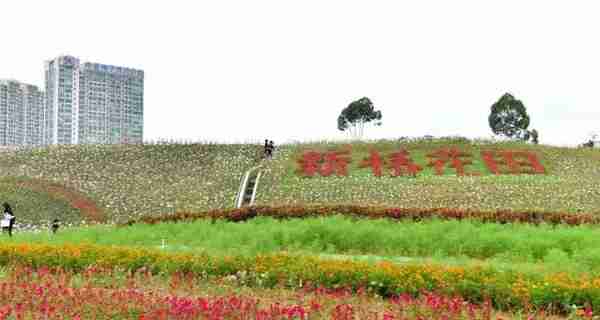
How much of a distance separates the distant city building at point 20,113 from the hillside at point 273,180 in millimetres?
23418

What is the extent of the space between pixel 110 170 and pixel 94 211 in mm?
5998

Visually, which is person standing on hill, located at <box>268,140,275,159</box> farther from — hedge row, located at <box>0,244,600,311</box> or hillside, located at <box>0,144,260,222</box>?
hedge row, located at <box>0,244,600,311</box>

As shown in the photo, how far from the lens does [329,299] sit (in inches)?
319

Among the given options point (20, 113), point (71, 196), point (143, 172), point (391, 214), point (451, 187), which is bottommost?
point (391, 214)

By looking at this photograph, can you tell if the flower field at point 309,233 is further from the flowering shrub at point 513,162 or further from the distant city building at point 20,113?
the distant city building at point 20,113

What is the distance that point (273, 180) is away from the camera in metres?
29.7

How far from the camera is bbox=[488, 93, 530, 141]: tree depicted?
2024 inches

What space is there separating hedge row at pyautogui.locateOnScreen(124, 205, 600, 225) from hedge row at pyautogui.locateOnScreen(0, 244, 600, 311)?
8.67 m

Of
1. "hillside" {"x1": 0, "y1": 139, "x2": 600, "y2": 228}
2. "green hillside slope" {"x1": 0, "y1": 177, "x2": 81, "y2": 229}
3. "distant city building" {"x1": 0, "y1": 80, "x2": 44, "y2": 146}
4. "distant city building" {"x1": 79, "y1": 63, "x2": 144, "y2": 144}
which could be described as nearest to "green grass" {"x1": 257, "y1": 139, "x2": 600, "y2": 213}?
"hillside" {"x1": 0, "y1": 139, "x2": 600, "y2": 228}

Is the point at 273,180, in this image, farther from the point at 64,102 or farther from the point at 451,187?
the point at 64,102

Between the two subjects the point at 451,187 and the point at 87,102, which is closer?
the point at 451,187

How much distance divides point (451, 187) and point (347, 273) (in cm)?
1794

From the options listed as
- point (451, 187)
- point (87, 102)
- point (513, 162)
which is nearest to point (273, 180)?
point (451, 187)

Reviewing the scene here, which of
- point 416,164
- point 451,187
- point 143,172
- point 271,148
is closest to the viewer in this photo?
point 451,187
